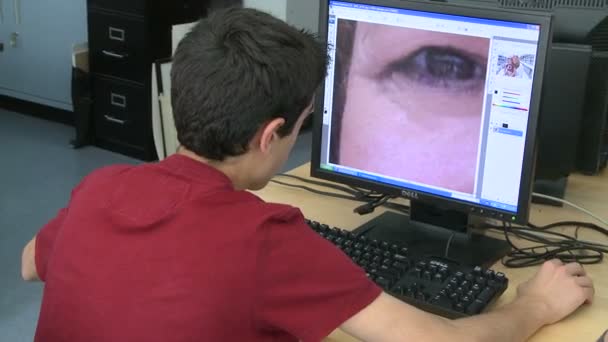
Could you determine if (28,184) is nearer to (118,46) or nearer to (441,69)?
(118,46)

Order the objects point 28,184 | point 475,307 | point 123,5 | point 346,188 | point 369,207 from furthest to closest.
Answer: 1. point 123,5
2. point 28,184
3. point 346,188
4. point 369,207
5. point 475,307

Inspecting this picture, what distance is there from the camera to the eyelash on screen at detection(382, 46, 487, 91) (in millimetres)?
1276

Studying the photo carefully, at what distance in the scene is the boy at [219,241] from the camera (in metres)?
0.89

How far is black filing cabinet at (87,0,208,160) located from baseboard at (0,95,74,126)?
1.49ft

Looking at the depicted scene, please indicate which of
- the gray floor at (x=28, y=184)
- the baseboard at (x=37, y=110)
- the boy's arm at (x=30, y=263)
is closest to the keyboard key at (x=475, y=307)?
the boy's arm at (x=30, y=263)

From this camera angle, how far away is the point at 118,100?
3.84 meters

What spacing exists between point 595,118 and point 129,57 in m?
2.56

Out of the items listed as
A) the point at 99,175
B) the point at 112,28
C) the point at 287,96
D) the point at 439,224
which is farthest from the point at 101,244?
the point at 112,28

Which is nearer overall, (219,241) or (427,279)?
(219,241)

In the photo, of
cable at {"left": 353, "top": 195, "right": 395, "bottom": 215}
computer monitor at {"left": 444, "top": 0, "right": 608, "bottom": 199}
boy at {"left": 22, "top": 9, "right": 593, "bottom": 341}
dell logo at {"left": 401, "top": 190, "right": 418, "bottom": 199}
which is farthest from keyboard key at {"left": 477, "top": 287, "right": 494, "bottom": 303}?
computer monitor at {"left": 444, "top": 0, "right": 608, "bottom": 199}

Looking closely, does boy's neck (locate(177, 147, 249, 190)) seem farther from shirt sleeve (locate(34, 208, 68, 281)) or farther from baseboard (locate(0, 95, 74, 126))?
baseboard (locate(0, 95, 74, 126))

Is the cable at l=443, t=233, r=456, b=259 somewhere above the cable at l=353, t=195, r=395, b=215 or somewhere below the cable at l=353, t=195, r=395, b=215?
below

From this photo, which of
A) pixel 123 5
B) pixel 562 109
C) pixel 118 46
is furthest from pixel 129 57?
pixel 562 109

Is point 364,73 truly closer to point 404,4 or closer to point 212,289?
point 404,4
